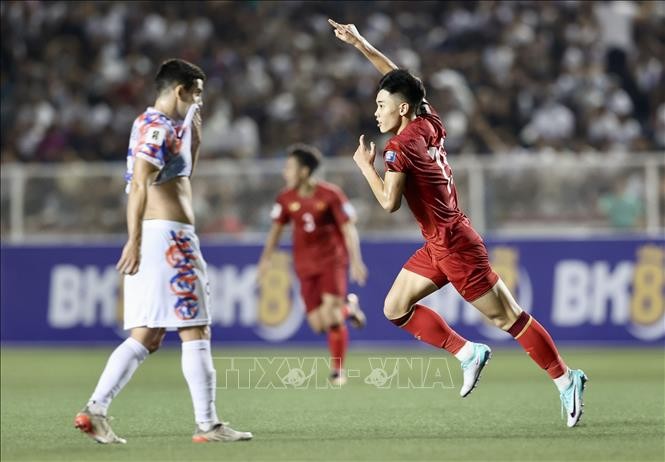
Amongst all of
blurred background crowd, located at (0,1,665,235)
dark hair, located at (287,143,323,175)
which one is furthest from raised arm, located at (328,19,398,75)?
blurred background crowd, located at (0,1,665,235)

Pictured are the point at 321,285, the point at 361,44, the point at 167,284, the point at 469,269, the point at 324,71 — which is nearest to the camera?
the point at 167,284

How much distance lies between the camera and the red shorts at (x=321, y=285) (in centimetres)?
1309

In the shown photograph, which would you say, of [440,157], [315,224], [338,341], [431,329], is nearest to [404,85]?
[440,157]

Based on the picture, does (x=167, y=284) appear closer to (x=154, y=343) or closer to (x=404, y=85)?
(x=154, y=343)

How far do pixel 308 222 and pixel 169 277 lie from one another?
17.7 ft

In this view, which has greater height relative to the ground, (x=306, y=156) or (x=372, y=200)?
(x=306, y=156)

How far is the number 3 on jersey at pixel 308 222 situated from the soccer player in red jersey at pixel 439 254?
14.3 ft

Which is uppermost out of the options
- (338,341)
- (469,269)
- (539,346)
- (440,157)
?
(440,157)

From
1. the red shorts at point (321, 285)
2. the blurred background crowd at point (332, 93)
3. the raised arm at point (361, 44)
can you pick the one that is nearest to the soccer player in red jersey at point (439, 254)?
the raised arm at point (361, 44)

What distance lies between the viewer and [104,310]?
17766 millimetres

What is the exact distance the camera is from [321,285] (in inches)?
517

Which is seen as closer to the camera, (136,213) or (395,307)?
(136,213)

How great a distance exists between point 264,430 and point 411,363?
611cm

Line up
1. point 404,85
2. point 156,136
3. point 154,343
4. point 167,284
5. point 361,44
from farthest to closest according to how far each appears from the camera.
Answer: point 361,44 → point 404,85 → point 154,343 → point 167,284 → point 156,136
